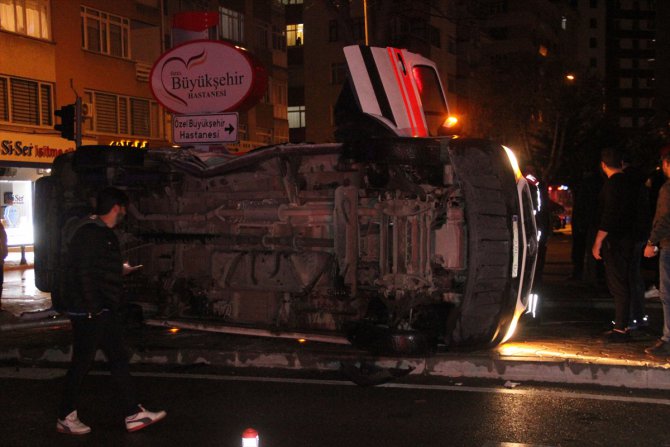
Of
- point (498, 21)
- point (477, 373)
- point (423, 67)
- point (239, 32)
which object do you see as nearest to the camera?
point (477, 373)

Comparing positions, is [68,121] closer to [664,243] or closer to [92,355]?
[92,355]

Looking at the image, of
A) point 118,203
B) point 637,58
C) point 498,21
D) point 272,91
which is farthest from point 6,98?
point 637,58

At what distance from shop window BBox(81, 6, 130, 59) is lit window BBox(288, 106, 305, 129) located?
19.9m

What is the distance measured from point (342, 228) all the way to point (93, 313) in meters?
2.63

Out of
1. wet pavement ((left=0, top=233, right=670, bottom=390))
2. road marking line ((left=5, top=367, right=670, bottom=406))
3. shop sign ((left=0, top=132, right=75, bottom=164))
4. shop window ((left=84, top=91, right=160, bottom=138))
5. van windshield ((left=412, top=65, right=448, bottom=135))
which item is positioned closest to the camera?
road marking line ((left=5, top=367, right=670, bottom=406))

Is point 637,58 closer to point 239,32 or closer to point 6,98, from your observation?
point 239,32

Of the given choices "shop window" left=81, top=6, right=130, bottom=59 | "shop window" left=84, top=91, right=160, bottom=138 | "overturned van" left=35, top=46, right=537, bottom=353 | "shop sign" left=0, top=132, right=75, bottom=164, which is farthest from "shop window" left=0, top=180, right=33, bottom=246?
"overturned van" left=35, top=46, right=537, bottom=353

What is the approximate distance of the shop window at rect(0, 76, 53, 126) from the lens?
23812mm

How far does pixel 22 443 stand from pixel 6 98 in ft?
69.3

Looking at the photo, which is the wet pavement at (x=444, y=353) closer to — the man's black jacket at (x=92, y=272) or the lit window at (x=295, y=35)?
the man's black jacket at (x=92, y=272)

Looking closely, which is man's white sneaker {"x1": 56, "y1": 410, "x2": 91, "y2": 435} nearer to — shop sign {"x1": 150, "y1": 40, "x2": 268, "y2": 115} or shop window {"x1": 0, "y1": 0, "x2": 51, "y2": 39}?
shop sign {"x1": 150, "y1": 40, "x2": 268, "y2": 115}

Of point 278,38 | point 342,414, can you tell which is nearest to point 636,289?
point 342,414

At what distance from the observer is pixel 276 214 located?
7480 millimetres

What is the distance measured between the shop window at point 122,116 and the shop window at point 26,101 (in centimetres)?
146
